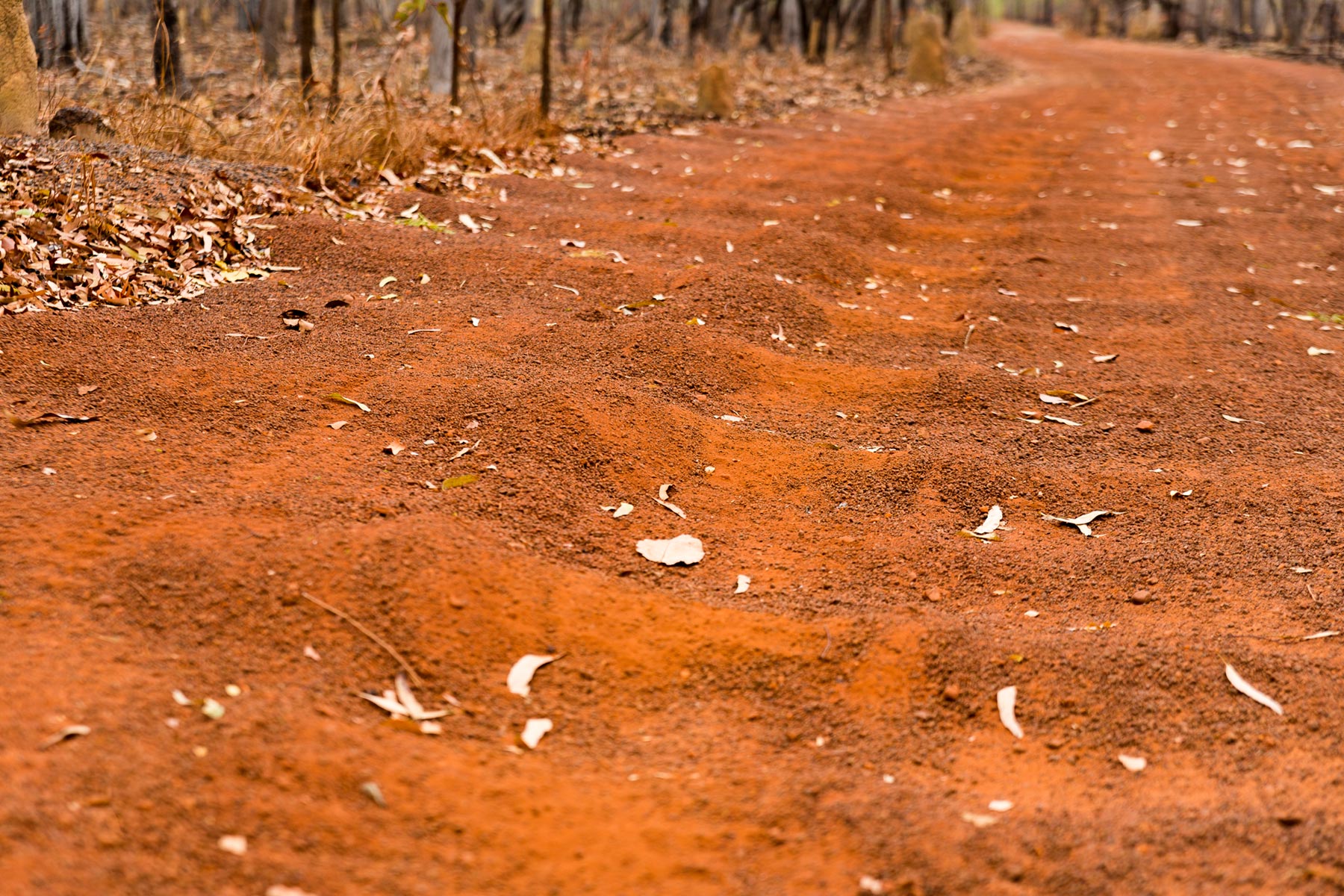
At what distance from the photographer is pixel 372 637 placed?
224cm

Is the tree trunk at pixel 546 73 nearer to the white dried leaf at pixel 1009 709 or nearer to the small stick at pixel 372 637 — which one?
the small stick at pixel 372 637

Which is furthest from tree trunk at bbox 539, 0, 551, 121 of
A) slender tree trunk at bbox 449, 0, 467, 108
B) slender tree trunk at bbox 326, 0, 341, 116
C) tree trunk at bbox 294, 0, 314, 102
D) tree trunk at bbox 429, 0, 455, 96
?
tree trunk at bbox 429, 0, 455, 96

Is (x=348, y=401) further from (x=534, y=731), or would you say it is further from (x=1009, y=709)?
(x=1009, y=709)

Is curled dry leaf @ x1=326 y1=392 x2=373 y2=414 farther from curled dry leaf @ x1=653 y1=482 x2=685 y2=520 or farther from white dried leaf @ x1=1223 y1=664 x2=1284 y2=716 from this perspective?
white dried leaf @ x1=1223 y1=664 x2=1284 y2=716

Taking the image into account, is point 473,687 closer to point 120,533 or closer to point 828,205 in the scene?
point 120,533

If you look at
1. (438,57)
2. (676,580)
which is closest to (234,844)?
(676,580)

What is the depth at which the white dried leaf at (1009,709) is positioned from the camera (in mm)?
2248

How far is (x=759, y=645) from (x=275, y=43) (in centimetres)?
1001

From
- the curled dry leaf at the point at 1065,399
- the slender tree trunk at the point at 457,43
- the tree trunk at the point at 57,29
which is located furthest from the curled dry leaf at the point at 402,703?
the tree trunk at the point at 57,29

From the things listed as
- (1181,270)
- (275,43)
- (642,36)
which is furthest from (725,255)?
(642,36)

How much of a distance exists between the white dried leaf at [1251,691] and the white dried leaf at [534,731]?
56.0 inches

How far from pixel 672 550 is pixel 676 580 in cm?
12

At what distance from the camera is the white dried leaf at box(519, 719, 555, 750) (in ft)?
6.81

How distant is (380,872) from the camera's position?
169 centimetres
